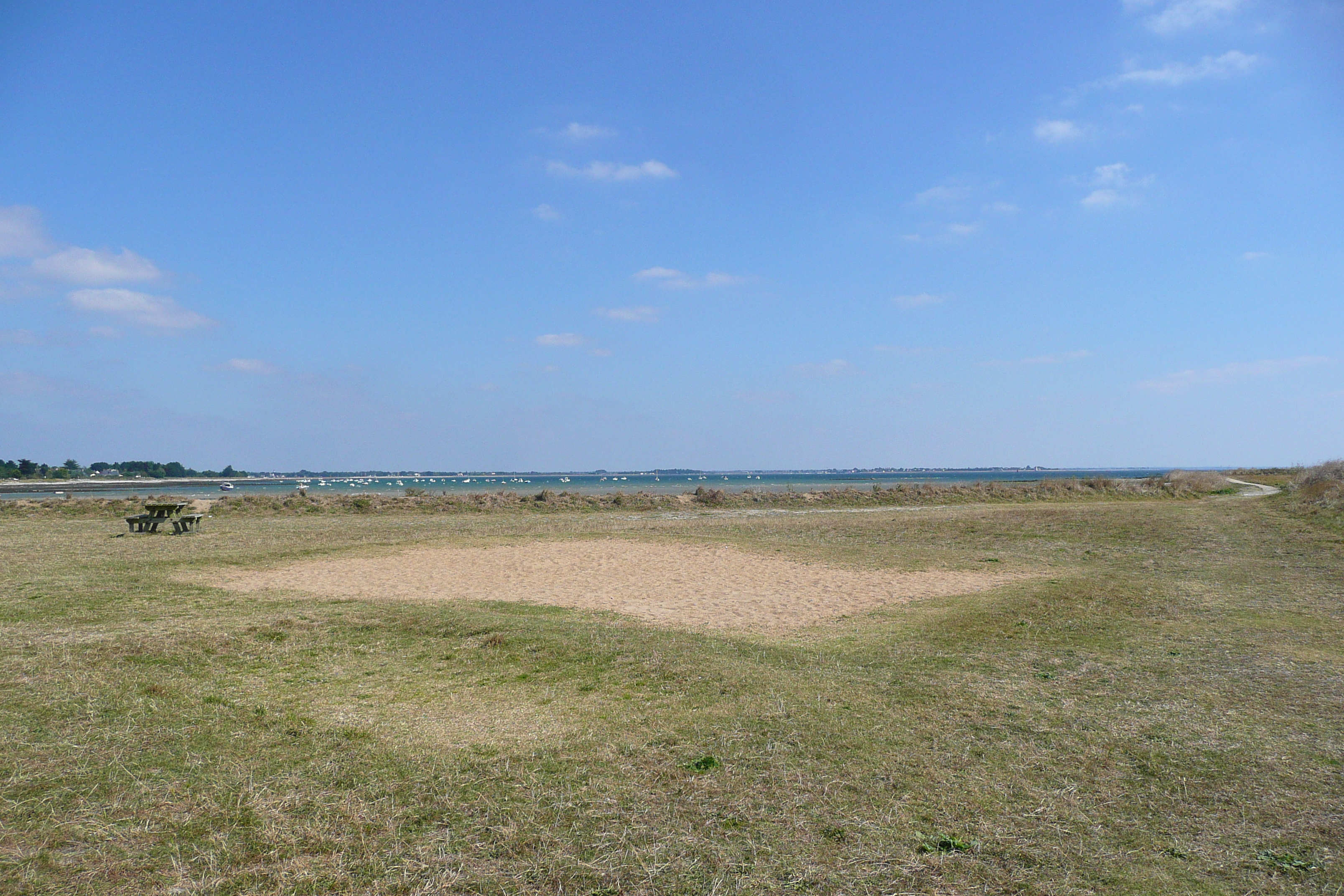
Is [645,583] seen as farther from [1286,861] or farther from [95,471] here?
[95,471]

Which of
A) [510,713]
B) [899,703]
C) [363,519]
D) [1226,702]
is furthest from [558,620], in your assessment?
[363,519]

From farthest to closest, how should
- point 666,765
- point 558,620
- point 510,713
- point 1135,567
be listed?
1. point 1135,567
2. point 558,620
3. point 510,713
4. point 666,765

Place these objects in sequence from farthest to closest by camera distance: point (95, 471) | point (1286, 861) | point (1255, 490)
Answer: point (95, 471), point (1255, 490), point (1286, 861)

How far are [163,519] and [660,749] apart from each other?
25355 millimetres

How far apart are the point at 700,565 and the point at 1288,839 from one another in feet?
43.6

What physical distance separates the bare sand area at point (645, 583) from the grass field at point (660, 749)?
1.17 m

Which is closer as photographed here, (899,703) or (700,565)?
(899,703)

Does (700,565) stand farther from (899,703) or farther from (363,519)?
(363,519)

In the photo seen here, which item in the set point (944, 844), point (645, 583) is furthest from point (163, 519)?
point (944, 844)

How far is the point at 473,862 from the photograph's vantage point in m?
3.90

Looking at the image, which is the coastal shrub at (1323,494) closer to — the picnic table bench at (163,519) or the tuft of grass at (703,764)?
the tuft of grass at (703,764)

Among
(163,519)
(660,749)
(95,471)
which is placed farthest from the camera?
(95,471)

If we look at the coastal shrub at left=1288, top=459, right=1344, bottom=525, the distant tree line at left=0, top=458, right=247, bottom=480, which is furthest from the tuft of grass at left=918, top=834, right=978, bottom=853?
the distant tree line at left=0, top=458, right=247, bottom=480

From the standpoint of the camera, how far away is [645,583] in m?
14.8
